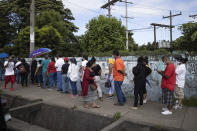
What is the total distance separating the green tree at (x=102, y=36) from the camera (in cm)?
1773

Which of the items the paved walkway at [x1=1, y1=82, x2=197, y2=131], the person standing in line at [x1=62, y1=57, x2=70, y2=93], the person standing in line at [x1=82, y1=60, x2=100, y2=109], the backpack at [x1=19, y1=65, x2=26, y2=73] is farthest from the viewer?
the backpack at [x1=19, y1=65, x2=26, y2=73]

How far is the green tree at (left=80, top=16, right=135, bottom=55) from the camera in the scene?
17.7 m

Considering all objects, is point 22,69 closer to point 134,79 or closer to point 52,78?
point 52,78

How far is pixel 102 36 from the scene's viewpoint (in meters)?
17.9

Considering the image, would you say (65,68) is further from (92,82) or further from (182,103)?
(182,103)

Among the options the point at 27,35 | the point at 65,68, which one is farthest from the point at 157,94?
the point at 27,35

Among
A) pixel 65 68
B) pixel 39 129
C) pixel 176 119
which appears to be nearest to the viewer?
pixel 176 119

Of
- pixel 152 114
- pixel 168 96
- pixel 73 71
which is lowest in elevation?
pixel 152 114

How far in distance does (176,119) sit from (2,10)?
28313 mm

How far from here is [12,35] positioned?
25422mm

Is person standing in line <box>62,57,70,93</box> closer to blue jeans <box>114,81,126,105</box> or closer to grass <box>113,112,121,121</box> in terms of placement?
blue jeans <box>114,81,126,105</box>

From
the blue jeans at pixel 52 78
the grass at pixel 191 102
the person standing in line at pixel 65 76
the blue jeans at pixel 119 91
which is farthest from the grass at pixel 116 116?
the blue jeans at pixel 52 78

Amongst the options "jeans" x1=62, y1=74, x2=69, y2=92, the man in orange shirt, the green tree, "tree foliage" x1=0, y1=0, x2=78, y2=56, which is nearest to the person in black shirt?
"jeans" x1=62, y1=74, x2=69, y2=92

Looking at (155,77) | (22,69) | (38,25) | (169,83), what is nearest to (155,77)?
(155,77)
